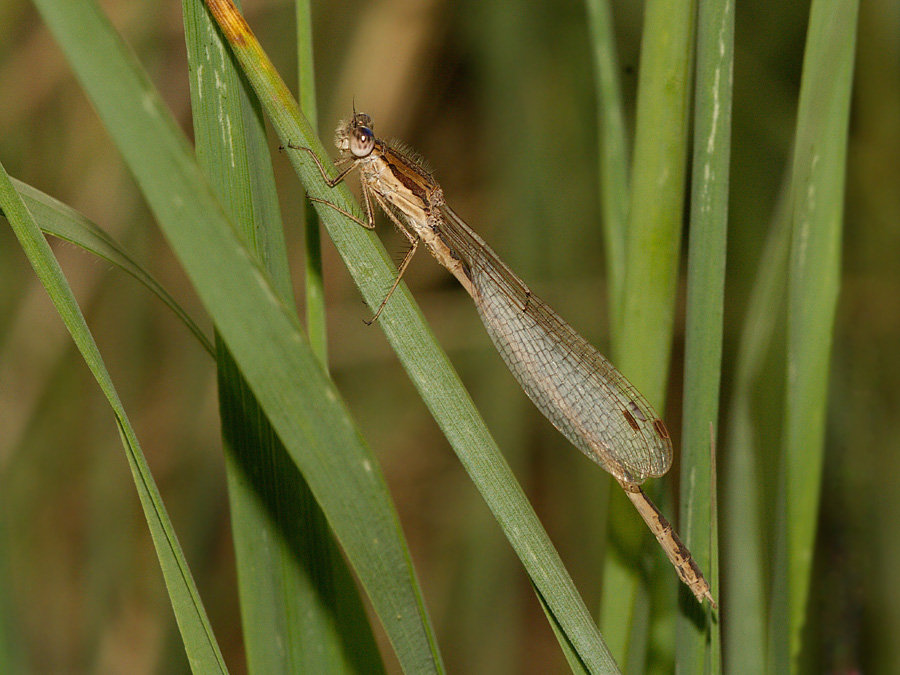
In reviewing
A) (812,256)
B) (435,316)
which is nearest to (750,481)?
(812,256)

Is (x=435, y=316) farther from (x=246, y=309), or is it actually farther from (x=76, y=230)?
(x=246, y=309)

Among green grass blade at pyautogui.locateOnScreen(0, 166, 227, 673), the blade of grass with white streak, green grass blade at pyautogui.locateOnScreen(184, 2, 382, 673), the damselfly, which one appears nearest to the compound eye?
the damselfly

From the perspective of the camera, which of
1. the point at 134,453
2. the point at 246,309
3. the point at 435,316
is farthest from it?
the point at 435,316

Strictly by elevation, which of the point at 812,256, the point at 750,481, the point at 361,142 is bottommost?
the point at 750,481

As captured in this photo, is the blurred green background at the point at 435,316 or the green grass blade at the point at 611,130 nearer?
the green grass blade at the point at 611,130

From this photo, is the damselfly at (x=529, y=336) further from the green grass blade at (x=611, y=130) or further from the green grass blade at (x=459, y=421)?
the green grass blade at (x=459, y=421)

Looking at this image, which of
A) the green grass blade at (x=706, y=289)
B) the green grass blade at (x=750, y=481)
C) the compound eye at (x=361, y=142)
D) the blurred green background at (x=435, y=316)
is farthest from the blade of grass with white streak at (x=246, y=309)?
the blurred green background at (x=435, y=316)

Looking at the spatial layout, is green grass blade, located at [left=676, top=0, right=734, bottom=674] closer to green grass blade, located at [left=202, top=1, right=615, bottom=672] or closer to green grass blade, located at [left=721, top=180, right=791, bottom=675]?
green grass blade, located at [left=202, top=1, right=615, bottom=672]
